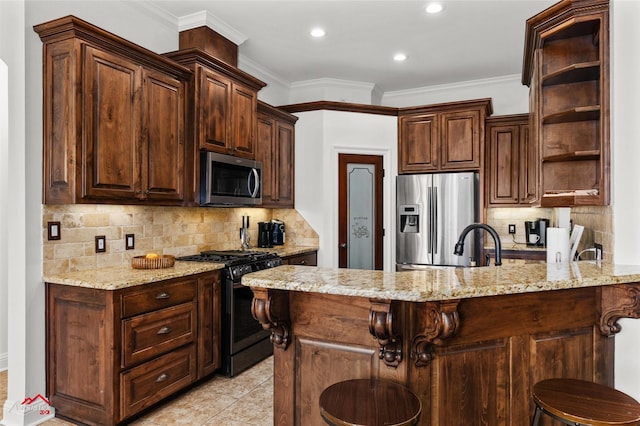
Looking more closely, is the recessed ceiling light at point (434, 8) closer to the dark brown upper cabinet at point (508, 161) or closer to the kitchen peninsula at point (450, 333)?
the dark brown upper cabinet at point (508, 161)

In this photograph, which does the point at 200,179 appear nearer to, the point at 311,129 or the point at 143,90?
A: the point at 143,90

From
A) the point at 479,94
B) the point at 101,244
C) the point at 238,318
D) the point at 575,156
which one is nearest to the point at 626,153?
the point at 575,156

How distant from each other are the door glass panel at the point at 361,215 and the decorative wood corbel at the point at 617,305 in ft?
11.1

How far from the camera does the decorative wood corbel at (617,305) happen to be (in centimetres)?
Result: 191

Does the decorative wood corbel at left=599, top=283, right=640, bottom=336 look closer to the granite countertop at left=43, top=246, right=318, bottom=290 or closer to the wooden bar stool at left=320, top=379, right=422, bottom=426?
the wooden bar stool at left=320, top=379, right=422, bottom=426

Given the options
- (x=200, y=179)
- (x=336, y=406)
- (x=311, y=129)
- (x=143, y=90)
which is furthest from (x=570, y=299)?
(x=311, y=129)

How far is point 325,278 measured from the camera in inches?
71.1

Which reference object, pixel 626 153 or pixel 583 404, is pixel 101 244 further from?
pixel 626 153

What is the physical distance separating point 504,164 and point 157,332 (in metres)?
4.28

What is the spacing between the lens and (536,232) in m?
5.06

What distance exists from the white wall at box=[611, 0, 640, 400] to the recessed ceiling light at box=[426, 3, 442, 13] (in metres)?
1.47

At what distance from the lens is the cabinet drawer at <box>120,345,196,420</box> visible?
261cm

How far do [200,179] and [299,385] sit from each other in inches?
81.9

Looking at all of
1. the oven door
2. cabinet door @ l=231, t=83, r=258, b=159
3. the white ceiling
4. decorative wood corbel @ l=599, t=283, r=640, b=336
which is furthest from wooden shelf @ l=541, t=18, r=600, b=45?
the oven door
